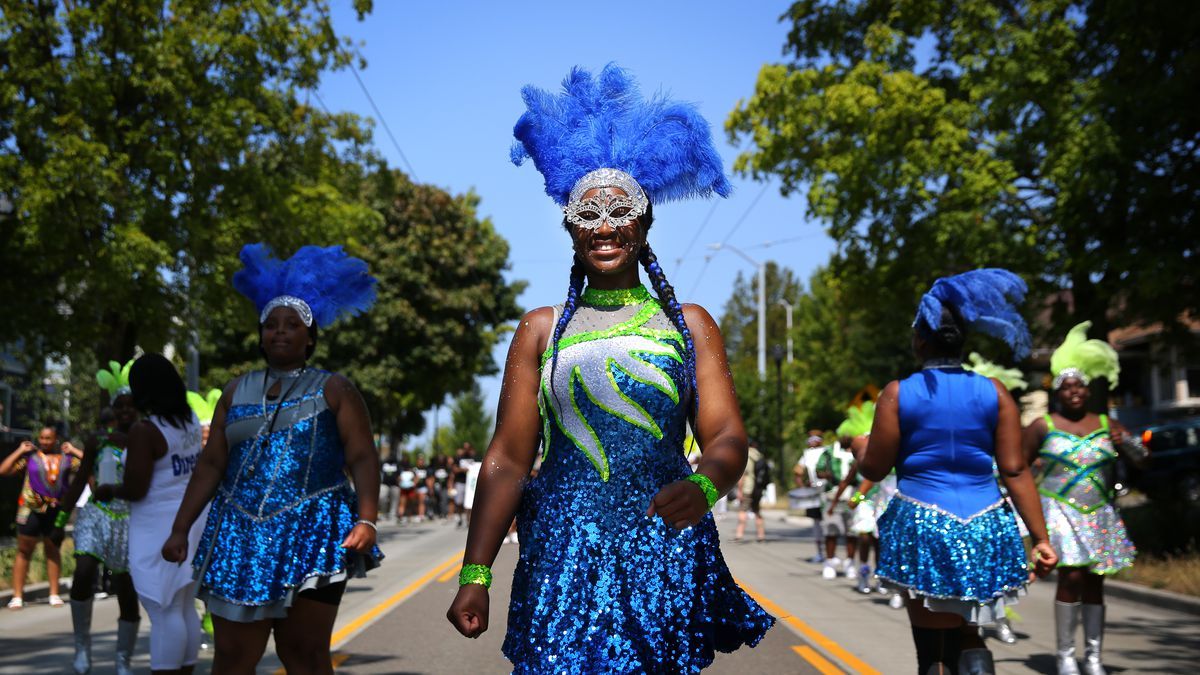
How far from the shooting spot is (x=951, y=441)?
5.64m

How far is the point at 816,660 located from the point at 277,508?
15.7 feet

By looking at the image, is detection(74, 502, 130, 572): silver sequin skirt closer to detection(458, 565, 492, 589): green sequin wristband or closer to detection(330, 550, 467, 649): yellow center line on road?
detection(330, 550, 467, 649): yellow center line on road

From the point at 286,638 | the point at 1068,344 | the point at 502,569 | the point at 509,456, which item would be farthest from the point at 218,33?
the point at 509,456

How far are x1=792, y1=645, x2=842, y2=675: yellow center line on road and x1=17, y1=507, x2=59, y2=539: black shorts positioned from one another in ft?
24.3

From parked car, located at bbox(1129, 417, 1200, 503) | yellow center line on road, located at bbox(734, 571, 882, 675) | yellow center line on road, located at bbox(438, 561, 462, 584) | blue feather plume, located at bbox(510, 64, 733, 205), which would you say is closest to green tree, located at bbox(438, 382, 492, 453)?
parked car, located at bbox(1129, 417, 1200, 503)

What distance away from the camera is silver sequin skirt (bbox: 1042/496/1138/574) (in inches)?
306

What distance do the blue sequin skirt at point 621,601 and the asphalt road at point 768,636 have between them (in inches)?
113

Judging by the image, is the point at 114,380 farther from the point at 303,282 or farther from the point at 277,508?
the point at 277,508

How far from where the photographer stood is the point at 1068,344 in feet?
27.7

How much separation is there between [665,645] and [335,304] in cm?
312

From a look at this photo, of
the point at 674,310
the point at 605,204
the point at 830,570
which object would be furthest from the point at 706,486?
the point at 830,570

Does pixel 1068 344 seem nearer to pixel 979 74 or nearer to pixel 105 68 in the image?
pixel 979 74

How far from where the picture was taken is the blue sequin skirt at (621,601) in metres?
3.27

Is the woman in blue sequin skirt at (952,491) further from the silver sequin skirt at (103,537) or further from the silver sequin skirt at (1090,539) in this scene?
the silver sequin skirt at (103,537)
